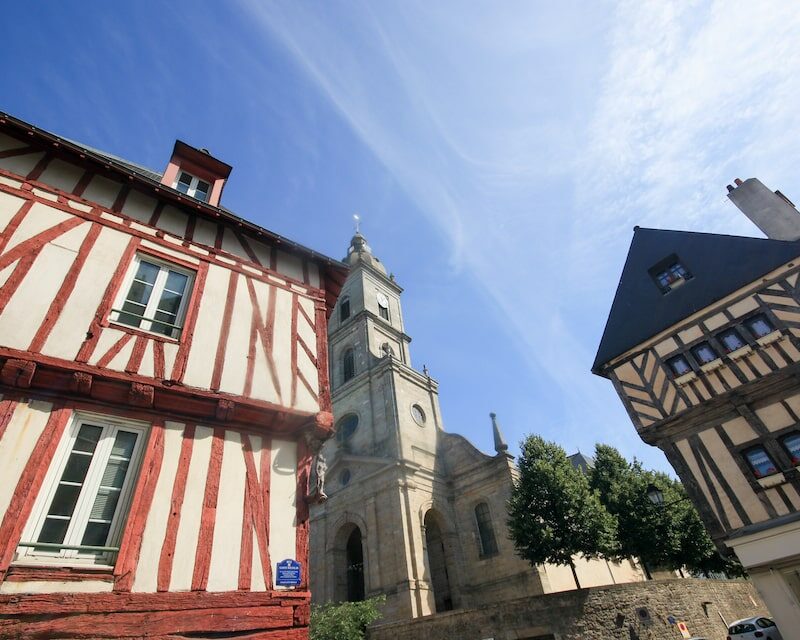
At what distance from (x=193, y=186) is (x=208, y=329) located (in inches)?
142

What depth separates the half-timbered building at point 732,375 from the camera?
30.6 ft

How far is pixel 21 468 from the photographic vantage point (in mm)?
4230

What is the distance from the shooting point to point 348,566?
20.2 metres

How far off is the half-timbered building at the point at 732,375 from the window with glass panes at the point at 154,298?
11699mm

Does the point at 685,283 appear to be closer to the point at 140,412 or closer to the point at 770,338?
the point at 770,338

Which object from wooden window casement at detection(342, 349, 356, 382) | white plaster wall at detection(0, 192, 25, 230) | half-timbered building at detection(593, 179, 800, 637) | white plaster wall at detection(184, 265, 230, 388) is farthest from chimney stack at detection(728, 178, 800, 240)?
wooden window casement at detection(342, 349, 356, 382)

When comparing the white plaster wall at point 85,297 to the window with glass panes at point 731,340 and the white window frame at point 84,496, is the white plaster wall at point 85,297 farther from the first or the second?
the window with glass panes at point 731,340

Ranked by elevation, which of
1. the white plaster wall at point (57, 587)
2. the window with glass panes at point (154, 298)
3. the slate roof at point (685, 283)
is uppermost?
the slate roof at point (685, 283)

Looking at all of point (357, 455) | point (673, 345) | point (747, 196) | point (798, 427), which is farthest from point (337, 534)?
point (747, 196)

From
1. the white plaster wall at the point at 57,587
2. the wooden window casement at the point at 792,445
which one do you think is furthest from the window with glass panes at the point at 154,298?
the wooden window casement at the point at 792,445

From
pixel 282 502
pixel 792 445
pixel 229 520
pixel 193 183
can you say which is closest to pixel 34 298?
pixel 229 520

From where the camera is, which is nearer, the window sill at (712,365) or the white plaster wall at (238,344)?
the white plaster wall at (238,344)

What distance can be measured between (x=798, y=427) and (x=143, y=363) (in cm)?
1277

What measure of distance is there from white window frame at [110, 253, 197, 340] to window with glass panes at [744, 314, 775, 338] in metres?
12.6
